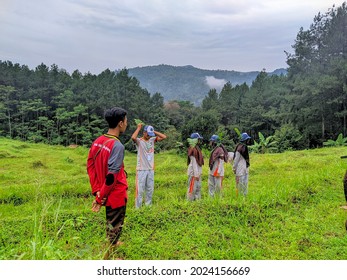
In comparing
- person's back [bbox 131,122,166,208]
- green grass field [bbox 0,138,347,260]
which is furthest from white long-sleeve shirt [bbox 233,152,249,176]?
person's back [bbox 131,122,166,208]

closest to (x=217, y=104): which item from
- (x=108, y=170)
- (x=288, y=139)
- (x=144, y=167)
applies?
(x=288, y=139)

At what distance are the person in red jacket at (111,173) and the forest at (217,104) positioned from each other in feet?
57.1

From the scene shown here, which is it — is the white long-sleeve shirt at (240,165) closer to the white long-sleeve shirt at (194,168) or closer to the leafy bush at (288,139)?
the white long-sleeve shirt at (194,168)

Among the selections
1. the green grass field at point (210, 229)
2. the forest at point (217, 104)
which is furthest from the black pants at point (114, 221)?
the forest at point (217, 104)

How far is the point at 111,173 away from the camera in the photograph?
3.13 m

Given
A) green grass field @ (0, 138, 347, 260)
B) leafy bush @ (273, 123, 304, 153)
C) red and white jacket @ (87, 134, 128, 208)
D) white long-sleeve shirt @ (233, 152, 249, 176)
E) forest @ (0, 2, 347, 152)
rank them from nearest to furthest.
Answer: red and white jacket @ (87, 134, 128, 208) < green grass field @ (0, 138, 347, 260) < white long-sleeve shirt @ (233, 152, 249, 176) < leafy bush @ (273, 123, 304, 153) < forest @ (0, 2, 347, 152)

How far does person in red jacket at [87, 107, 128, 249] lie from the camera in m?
3.16

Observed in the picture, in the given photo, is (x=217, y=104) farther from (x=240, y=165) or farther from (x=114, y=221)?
(x=114, y=221)

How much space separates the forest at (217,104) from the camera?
23953 mm

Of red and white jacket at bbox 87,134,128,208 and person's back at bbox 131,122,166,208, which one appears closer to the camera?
red and white jacket at bbox 87,134,128,208

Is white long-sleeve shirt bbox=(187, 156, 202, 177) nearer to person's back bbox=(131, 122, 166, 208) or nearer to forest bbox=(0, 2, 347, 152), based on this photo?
person's back bbox=(131, 122, 166, 208)

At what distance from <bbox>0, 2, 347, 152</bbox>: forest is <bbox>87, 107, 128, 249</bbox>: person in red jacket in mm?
17418
